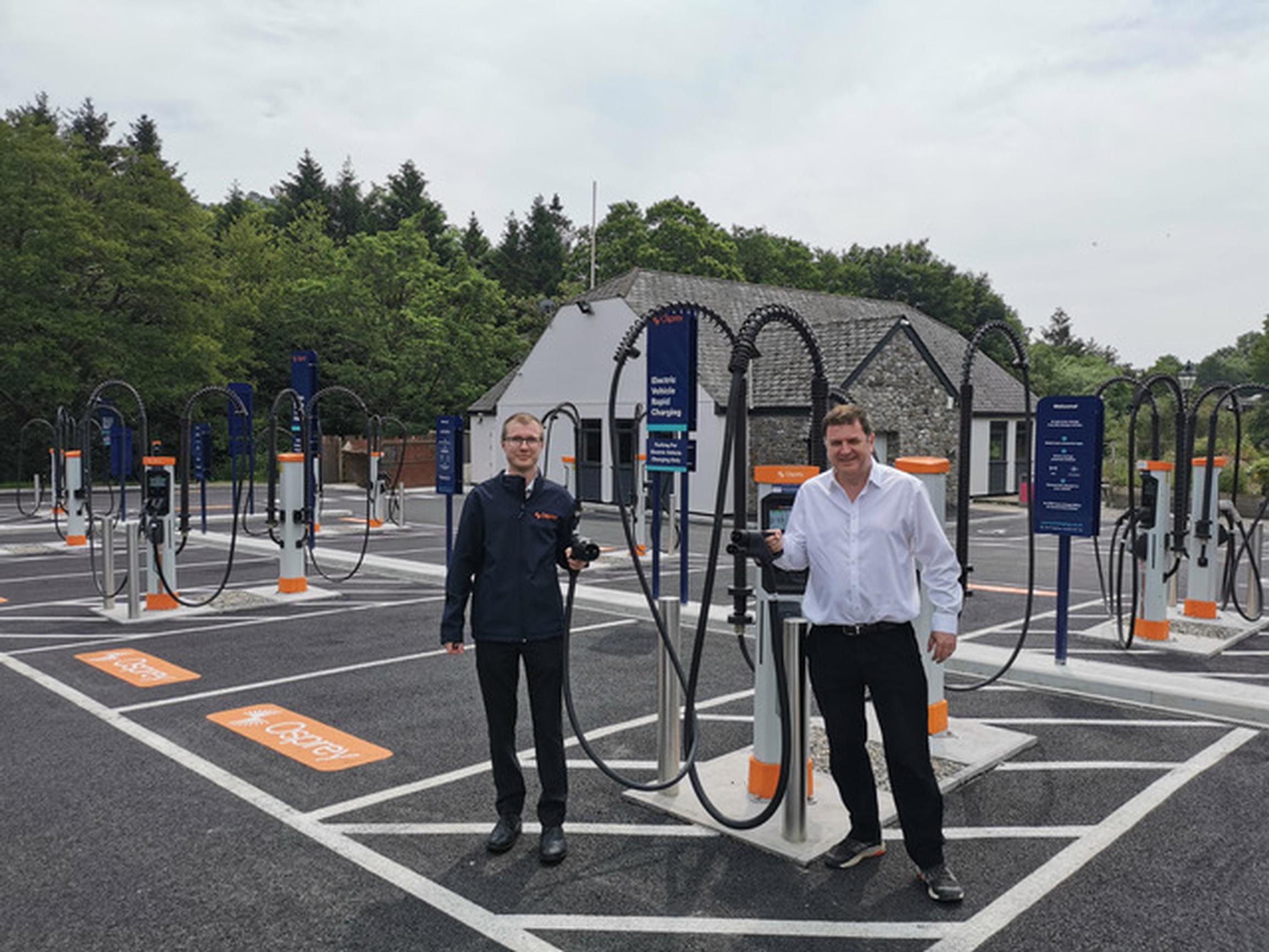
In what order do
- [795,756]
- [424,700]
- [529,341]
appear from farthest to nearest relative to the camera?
[529,341] → [424,700] → [795,756]

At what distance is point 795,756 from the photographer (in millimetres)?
4535

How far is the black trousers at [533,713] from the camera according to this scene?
4.51 meters

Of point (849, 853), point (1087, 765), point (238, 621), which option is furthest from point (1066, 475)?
point (238, 621)

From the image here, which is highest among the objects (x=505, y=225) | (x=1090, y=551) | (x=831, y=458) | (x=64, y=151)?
(x=505, y=225)

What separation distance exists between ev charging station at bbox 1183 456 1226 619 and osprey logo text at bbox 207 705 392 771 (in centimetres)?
835

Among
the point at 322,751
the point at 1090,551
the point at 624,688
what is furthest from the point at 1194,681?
the point at 1090,551

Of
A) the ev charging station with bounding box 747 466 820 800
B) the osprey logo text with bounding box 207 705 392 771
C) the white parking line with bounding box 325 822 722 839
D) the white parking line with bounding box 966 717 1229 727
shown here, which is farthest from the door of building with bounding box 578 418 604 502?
the white parking line with bounding box 325 822 722 839

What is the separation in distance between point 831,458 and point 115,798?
4236 mm

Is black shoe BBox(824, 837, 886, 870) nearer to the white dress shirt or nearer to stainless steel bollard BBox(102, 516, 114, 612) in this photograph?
the white dress shirt

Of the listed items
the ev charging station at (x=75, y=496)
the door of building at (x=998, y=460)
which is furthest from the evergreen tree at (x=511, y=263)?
the ev charging station at (x=75, y=496)

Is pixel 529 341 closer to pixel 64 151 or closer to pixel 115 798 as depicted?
pixel 64 151

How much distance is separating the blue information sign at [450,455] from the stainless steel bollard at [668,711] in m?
8.38

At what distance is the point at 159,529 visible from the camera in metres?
10.3

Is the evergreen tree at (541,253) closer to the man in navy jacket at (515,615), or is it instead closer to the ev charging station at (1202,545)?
the ev charging station at (1202,545)
